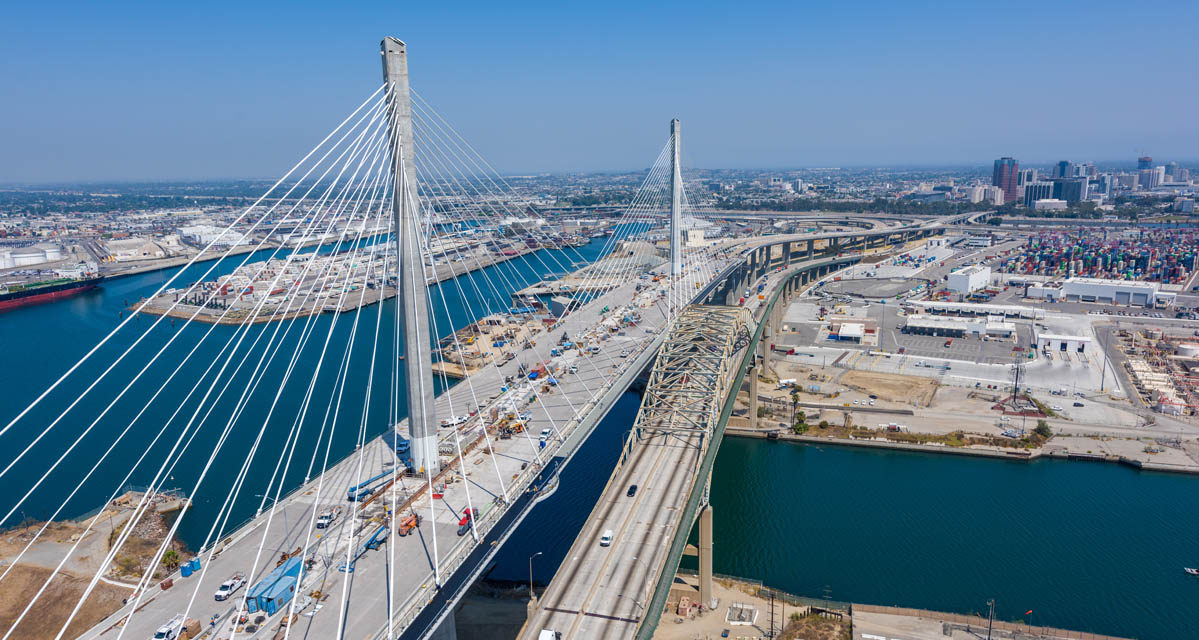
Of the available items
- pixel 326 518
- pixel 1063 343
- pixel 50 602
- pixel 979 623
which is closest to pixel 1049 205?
pixel 1063 343

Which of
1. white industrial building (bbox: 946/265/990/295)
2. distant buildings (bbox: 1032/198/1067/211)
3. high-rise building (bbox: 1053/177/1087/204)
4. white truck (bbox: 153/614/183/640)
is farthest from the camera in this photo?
high-rise building (bbox: 1053/177/1087/204)

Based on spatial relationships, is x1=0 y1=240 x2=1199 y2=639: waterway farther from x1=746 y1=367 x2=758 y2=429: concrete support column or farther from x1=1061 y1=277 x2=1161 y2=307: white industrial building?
x1=1061 y1=277 x2=1161 y2=307: white industrial building

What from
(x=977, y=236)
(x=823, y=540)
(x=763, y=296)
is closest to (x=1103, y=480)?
(x=823, y=540)

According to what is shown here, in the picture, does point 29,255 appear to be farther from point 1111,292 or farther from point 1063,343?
point 1111,292

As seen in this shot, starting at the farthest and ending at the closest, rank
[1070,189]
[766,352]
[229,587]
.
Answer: [1070,189] → [766,352] → [229,587]

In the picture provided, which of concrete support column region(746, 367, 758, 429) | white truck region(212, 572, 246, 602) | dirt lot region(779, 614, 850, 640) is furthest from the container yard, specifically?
A: white truck region(212, 572, 246, 602)

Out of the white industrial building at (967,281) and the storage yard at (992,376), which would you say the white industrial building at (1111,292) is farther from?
the white industrial building at (967,281)

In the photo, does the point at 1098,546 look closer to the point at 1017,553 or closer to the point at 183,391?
the point at 1017,553
